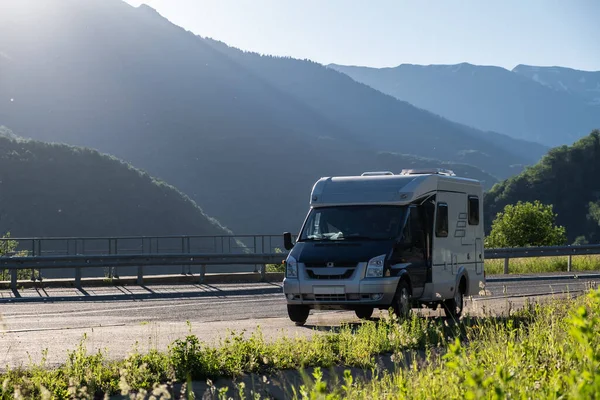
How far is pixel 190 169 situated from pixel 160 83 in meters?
37.4

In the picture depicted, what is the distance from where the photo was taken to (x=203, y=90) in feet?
654

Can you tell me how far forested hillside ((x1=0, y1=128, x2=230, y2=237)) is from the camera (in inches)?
3821

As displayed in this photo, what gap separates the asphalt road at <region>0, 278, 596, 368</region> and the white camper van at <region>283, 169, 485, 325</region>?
69 centimetres

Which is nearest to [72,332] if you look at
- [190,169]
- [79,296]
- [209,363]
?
[209,363]

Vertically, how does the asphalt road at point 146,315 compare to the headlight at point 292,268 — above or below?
below

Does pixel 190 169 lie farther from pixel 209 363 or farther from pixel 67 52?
pixel 209 363

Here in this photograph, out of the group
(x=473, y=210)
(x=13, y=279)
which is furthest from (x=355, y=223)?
(x=13, y=279)

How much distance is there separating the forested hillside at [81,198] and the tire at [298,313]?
260ft

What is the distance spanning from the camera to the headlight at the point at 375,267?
14297 mm

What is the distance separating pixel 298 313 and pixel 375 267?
1.67m

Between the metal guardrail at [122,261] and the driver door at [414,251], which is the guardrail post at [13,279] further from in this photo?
the driver door at [414,251]

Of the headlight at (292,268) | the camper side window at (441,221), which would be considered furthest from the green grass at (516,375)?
the camper side window at (441,221)

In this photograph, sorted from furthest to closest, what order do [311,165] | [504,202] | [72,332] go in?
[311,165], [504,202], [72,332]

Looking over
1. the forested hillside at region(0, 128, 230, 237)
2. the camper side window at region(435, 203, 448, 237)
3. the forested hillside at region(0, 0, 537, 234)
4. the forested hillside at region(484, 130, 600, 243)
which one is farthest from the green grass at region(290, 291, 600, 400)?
the forested hillside at region(0, 0, 537, 234)
